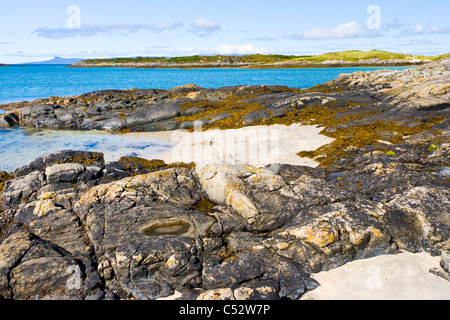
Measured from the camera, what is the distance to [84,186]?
12.6 metres

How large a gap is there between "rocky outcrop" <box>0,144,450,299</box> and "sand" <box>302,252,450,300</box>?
0.97ft

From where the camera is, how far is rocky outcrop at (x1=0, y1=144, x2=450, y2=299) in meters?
7.81

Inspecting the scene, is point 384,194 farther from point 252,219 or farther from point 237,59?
point 237,59

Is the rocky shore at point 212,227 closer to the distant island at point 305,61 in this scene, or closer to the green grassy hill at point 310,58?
the distant island at point 305,61

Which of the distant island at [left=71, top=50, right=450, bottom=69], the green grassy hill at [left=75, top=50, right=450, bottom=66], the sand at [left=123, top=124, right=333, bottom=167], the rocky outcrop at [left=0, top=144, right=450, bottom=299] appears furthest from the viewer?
the green grassy hill at [left=75, top=50, right=450, bottom=66]

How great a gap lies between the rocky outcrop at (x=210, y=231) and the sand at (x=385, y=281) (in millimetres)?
297

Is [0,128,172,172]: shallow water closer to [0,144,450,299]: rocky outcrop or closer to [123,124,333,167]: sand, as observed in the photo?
[123,124,333,167]: sand

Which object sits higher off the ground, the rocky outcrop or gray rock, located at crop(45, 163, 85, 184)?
gray rock, located at crop(45, 163, 85, 184)

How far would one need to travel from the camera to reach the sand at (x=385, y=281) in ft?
24.7

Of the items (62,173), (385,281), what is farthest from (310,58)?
(385,281)

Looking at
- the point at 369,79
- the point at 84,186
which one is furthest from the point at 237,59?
the point at 84,186

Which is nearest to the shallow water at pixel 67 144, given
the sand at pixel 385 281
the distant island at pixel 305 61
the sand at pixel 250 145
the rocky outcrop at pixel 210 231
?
the sand at pixel 250 145

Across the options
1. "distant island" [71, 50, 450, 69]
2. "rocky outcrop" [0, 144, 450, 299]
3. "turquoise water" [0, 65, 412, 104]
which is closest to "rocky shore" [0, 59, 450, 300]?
"rocky outcrop" [0, 144, 450, 299]
